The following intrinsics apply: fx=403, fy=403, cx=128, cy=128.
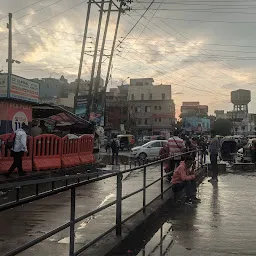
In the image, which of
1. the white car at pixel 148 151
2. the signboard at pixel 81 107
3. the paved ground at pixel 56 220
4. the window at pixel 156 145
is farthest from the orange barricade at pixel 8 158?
the window at pixel 156 145

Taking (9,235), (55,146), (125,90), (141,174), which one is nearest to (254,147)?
(55,146)

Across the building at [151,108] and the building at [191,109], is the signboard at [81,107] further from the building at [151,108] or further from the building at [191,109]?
the building at [191,109]

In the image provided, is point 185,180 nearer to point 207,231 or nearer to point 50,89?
point 207,231

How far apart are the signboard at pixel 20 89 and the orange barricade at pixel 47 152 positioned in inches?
78.8

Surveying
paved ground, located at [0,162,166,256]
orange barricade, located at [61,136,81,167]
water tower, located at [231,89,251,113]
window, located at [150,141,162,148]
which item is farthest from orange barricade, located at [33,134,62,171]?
water tower, located at [231,89,251,113]

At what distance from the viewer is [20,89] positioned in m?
15.2

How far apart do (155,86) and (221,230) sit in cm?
9760

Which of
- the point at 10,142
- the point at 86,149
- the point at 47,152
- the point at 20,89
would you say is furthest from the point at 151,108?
the point at 10,142

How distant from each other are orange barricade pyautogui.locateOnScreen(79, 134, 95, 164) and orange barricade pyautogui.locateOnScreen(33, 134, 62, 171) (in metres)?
2.40

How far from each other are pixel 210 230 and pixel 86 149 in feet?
38.9

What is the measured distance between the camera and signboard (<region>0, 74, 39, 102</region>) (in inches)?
580

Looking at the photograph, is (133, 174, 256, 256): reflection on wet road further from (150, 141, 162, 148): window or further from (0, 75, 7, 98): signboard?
(150, 141, 162, 148): window

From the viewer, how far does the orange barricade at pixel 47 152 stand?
44.6 feet

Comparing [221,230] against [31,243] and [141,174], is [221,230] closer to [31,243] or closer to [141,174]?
[141,174]
